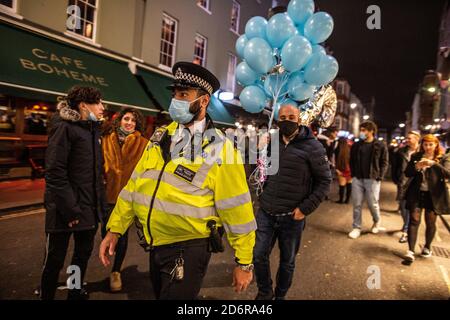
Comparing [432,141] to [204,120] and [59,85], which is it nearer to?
[204,120]

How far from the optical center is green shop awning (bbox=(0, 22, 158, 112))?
24.2ft

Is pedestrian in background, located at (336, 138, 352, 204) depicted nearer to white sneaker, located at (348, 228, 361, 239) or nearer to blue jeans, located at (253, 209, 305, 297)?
white sneaker, located at (348, 228, 361, 239)

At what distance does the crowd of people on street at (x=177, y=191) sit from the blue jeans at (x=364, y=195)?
4.86 ft

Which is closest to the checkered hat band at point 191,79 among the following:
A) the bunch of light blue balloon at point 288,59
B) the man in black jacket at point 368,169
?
the bunch of light blue balloon at point 288,59

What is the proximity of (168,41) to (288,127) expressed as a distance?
11906mm

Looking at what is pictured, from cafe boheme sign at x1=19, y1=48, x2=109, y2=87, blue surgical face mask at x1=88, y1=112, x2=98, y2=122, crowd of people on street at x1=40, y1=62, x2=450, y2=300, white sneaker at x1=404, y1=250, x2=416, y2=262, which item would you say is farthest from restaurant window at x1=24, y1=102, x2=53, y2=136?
white sneaker at x1=404, y1=250, x2=416, y2=262

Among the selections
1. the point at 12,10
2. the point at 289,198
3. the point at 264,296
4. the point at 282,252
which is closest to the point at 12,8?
the point at 12,10

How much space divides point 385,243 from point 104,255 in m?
5.51

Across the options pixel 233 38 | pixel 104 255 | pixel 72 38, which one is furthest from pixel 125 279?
pixel 233 38

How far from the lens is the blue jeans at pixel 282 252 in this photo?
330 centimetres

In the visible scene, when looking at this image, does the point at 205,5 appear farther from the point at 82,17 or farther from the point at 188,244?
the point at 188,244

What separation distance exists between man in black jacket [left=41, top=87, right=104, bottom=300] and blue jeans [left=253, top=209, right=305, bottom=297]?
1.72m

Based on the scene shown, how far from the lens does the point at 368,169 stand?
20.1 ft

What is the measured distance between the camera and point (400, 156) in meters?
7.24
